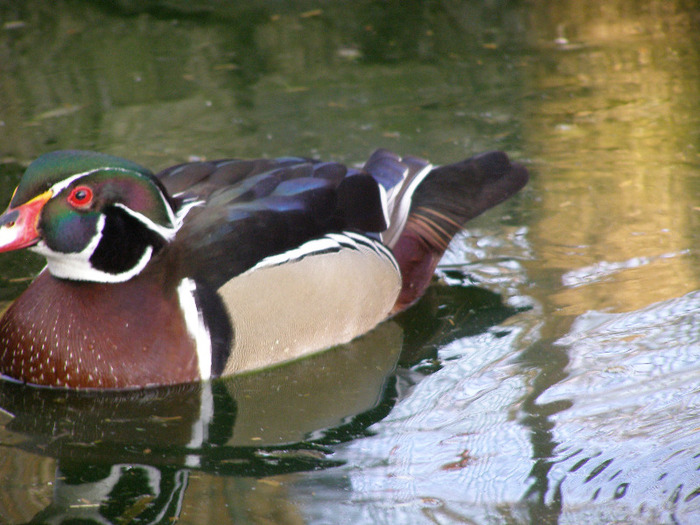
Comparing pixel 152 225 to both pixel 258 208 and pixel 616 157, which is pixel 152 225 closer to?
pixel 258 208

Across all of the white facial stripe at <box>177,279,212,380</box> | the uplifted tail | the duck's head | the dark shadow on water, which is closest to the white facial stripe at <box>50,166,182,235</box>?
the duck's head

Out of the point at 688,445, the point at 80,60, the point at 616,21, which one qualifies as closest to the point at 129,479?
the point at 688,445

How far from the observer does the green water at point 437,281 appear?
3424 millimetres

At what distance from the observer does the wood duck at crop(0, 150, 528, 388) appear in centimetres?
396

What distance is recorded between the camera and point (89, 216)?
3965 millimetres

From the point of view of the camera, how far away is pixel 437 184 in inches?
201

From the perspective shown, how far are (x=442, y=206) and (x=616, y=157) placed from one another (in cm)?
199

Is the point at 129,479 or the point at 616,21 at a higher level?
the point at 616,21

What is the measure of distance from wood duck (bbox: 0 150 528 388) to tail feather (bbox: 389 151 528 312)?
42 centimetres

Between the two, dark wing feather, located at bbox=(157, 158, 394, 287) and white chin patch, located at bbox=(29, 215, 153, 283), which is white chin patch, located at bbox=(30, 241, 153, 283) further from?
dark wing feather, located at bbox=(157, 158, 394, 287)

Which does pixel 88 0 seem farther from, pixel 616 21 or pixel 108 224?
pixel 108 224

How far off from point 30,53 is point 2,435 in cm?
593

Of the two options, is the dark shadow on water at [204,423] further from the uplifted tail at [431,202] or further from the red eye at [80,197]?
the red eye at [80,197]

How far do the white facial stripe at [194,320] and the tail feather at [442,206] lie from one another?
1.16 m
